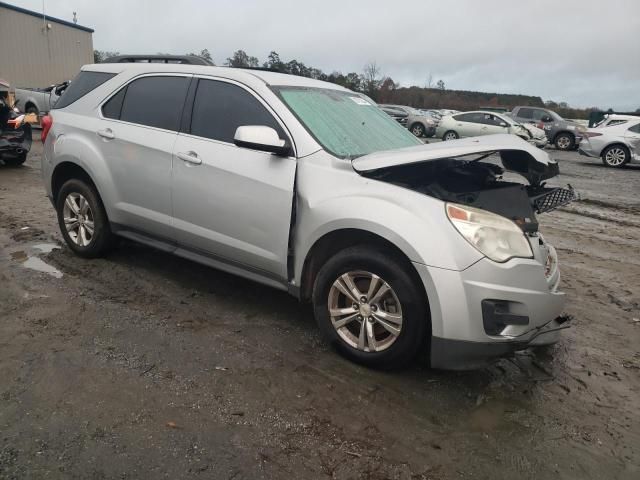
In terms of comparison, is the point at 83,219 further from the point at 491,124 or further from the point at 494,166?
the point at 491,124

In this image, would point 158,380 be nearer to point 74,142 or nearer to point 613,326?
point 74,142

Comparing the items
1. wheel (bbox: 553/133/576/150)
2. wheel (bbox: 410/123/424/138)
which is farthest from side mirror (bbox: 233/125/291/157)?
wheel (bbox: 410/123/424/138)

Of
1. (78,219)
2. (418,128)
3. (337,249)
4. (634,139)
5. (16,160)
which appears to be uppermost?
(634,139)

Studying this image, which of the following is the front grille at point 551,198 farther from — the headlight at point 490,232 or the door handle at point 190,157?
the door handle at point 190,157

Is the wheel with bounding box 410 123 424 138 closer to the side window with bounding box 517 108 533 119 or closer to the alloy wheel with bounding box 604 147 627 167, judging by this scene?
the side window with bounding box 517 108 533 119

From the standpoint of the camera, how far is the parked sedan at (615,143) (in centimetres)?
1473

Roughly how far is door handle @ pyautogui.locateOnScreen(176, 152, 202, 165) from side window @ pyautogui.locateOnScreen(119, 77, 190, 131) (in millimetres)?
287

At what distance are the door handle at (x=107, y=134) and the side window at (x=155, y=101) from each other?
6.0 inches

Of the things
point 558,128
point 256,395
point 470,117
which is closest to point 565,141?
point 558,128

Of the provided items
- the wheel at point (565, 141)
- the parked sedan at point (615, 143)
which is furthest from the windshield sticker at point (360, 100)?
the wheel at point (565, 141)

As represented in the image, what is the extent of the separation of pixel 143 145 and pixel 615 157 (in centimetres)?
1499

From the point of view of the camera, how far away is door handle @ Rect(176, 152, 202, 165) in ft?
12.4

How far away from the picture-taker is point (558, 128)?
21.3 metres

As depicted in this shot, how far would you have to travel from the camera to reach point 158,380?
9.78 feet
